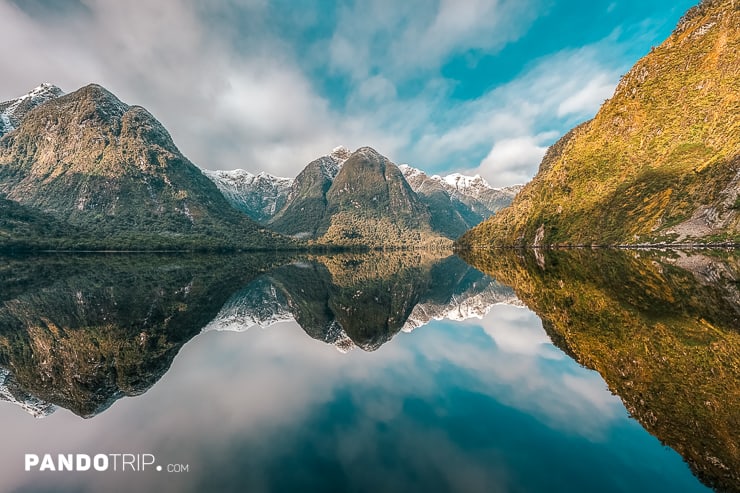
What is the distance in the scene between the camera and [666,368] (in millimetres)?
12258

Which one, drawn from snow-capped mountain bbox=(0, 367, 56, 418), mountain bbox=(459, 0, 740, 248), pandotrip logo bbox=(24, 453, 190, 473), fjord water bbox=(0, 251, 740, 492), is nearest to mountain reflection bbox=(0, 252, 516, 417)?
snow-capped mountain bbox=(0, 367, 56, 418)

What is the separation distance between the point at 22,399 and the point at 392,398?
44.8 feet

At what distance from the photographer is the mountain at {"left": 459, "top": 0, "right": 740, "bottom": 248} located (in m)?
102

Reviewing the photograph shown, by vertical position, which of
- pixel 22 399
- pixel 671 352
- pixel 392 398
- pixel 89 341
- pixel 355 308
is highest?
pixel 89 341

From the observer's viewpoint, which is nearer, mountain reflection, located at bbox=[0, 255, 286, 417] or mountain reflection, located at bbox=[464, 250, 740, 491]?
mountain reflection, located at bbox=[464, 250, 740, 491]

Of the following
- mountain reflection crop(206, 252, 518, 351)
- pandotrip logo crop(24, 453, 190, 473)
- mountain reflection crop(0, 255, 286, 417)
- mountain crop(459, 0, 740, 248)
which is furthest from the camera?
mountain crop(459, 0, 740, 248)

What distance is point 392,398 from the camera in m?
12.1

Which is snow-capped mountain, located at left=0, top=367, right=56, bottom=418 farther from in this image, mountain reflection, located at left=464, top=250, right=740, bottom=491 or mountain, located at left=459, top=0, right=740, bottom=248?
mountain, located at left=459, top=0, right=740, bottom=248

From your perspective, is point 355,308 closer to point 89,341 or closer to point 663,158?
point 89,341

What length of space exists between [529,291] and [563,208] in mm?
136583

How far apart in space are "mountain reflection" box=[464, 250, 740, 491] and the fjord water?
3.2 inches

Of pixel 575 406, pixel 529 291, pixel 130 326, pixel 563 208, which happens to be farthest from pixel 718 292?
pixel 563 208

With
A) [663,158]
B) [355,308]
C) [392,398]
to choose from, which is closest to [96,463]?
[392,398]

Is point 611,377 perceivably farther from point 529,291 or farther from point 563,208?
point 563,208
